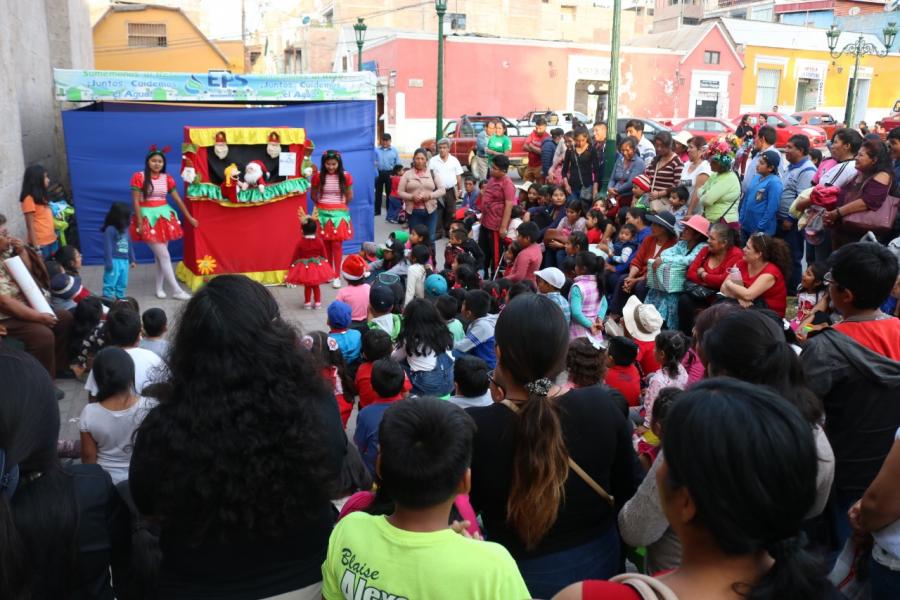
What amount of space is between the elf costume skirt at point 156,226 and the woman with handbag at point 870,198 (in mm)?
6883

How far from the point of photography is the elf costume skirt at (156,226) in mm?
8211

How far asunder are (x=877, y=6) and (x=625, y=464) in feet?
173

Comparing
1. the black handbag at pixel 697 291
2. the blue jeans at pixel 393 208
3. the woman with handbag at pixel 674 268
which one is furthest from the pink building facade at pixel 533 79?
the black handbag at pixel 697 291

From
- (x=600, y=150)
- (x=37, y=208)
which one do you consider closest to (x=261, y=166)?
(x=37, y=208)

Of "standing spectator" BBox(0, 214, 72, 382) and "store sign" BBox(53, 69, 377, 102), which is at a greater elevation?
"store sign" BBox(53, 69, 377, 102)

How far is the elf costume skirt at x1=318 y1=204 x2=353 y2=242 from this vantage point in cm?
888

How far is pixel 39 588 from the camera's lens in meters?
1.91

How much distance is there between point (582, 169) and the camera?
406 inches

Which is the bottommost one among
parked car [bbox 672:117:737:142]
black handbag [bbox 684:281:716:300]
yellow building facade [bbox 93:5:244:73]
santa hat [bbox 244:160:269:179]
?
black handbag [bbox 684:281:716:300]

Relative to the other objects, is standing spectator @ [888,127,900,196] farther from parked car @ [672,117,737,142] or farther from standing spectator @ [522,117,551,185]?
parked car @ [672,117,737,142]

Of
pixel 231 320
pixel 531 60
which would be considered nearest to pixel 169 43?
pixel 531 60

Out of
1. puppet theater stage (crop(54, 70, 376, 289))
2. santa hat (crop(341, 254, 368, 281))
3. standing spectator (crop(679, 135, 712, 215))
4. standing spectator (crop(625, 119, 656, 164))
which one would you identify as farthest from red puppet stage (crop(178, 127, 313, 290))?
standing spectator (crop(679, 135, 712, 215))

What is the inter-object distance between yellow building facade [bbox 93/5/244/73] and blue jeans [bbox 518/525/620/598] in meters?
31.0

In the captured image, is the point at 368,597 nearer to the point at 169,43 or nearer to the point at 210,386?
the point at 210,386
